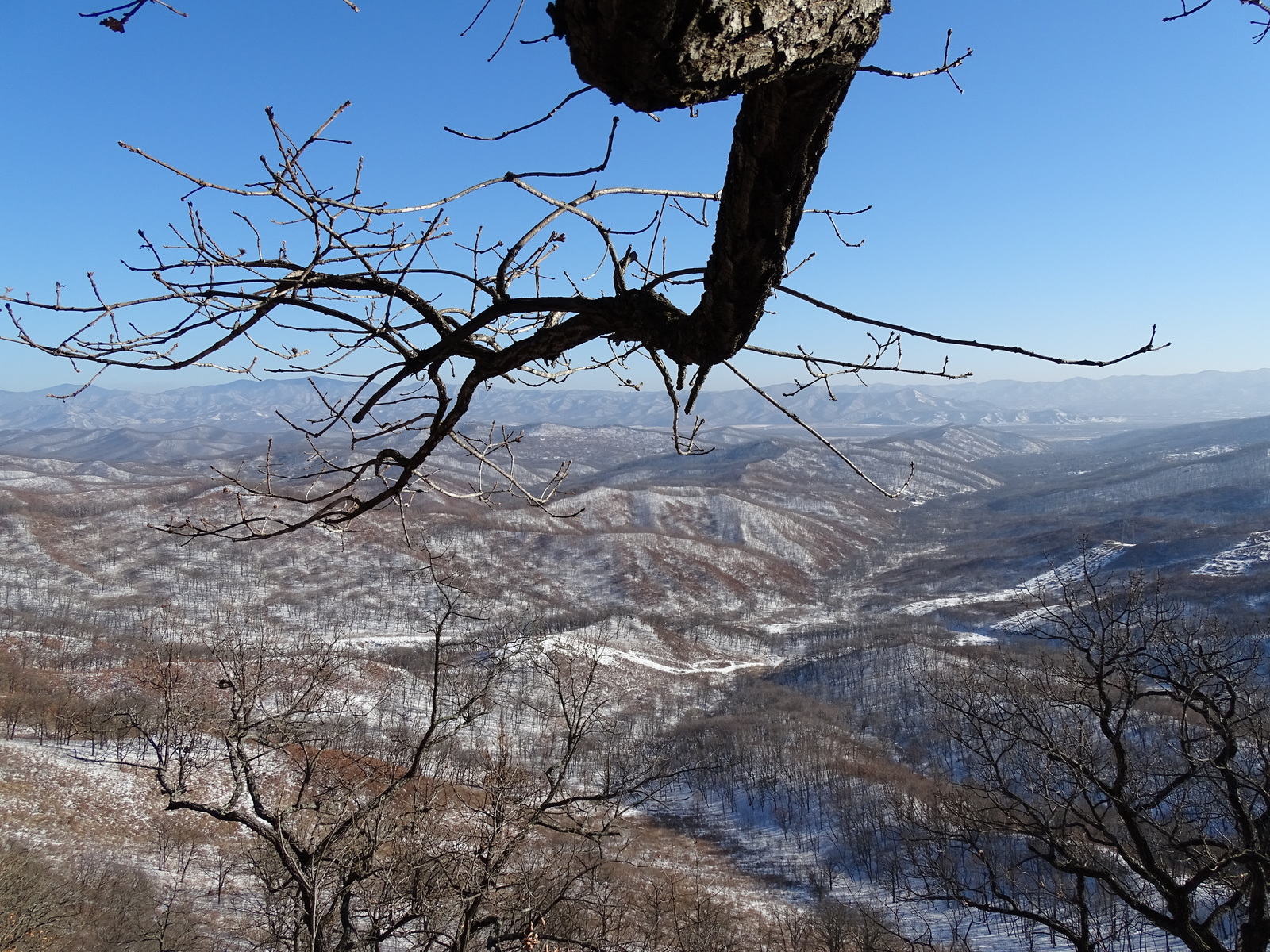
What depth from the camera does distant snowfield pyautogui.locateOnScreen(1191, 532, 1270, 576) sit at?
206 feet

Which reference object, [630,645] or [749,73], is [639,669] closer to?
[630,645]

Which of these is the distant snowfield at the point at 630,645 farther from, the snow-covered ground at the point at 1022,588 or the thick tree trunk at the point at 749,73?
the thick tree trunk at the point at 749,73

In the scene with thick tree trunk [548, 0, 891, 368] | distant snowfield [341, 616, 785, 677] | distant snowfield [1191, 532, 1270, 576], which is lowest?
distant snowfield [341, 616, 785, 677]

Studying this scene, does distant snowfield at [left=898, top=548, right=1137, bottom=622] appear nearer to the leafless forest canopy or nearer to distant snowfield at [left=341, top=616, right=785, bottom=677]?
the leafless forest canopy

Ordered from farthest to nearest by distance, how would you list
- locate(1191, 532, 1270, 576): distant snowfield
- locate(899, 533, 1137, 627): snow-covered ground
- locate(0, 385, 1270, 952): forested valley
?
locate(899, 533, 1137, 627): snow-covered ground, locate(1191, 532, 1270, 576): distant snowfield, locate(0, 385, 1270, 952): forested valley

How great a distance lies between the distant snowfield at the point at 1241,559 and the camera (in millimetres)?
62906

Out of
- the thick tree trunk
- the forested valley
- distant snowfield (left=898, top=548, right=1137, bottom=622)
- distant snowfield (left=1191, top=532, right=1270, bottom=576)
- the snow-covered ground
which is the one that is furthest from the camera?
the snow-covered ground

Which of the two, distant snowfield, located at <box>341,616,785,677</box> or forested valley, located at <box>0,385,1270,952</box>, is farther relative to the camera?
distant snowfield, located at <box>341,616,785,677</box>

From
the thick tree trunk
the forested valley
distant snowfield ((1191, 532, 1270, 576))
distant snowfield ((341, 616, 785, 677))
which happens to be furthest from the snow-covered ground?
the thick tree trunk

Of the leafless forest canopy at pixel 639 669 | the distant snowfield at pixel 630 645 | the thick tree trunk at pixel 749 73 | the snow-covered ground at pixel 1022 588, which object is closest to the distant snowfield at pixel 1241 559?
the leafless forest canopy at pixel 639 669

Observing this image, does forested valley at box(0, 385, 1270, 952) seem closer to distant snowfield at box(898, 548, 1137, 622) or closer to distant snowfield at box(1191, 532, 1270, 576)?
distant snowfield at box(898, 548, 1137, 622)

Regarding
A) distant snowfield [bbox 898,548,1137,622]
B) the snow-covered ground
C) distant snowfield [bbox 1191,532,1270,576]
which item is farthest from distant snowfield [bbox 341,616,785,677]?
distant snowfield [bbox 1191,532,1270,576]

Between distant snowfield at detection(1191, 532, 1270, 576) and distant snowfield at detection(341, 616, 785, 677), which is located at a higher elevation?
distant snowfield at detection(1191, 532, 1270, 576)

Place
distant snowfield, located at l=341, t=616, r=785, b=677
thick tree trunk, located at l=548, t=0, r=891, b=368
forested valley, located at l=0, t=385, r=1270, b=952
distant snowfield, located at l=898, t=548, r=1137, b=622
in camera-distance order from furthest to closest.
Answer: distant snowfield, located at l=898, t=548, r=1137, b=622 < distant snowfield, located at l=341, t=616, r=785, b=677 < forested valley, located at l=0, t=385, r=1270, b=952 < thick tree trunk, located at l=548, t=0, r=891, b=368
